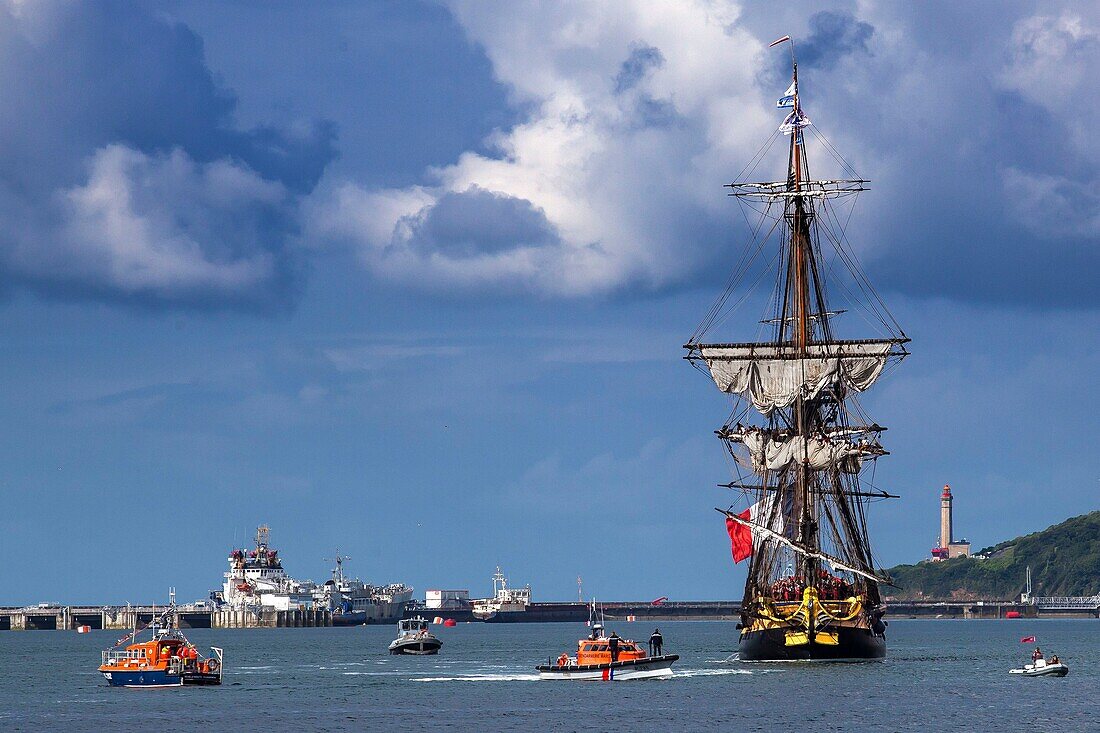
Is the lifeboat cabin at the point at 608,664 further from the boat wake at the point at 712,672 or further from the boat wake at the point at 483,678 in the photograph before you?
the boat wake at the point at 483,678

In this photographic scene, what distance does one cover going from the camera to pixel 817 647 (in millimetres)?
119938

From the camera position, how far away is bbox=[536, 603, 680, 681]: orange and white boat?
112 meters

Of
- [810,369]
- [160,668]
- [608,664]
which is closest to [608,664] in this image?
[608,664]

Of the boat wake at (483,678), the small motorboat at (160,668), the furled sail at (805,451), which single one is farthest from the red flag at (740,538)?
the small motorboat at (160,668)

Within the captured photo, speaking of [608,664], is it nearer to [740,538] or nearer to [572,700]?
[572,700]

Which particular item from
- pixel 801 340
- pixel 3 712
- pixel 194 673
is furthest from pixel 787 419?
pixel 3 712

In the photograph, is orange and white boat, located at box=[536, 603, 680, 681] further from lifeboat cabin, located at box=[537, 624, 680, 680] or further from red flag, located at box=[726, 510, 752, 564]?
red flag, located at box=[726, 510, 752, 564]

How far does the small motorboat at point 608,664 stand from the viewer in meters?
112

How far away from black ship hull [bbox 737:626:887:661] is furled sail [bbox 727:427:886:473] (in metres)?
13.7

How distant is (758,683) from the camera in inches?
4235

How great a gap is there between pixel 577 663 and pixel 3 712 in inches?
1334

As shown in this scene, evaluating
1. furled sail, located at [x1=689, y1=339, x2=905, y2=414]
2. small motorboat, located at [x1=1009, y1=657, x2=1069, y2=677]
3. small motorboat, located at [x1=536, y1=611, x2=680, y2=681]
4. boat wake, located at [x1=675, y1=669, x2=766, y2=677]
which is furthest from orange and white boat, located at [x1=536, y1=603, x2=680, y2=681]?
furled sail, located at [x1=689, y1=339, x2=905, y2=414]

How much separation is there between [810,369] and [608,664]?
3364 centimetres

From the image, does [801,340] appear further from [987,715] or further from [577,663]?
[987,715]
